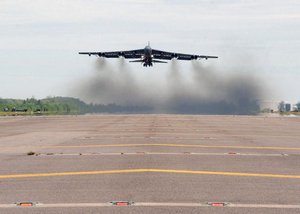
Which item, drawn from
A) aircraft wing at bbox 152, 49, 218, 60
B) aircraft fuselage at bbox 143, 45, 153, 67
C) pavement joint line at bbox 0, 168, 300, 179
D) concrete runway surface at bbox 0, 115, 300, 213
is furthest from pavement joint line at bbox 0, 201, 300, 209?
aircraft wing at bbox 152, 49, 218, 60

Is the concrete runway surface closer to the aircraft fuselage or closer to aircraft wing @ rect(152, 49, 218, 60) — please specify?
the aircraft fuselage

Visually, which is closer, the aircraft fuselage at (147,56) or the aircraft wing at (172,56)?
the aircraft fuselage at (147,56)

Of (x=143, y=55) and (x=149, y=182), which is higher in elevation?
(x=143, y=55)

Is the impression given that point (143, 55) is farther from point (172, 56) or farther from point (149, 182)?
point (149, 182)

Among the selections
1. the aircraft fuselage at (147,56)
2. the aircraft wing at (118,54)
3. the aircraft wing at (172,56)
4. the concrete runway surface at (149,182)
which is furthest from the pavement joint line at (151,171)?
the aircraft wing at (172,56)

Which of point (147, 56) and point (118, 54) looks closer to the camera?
point (147, 56)

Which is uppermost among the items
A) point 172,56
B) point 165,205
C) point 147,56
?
point 172,56

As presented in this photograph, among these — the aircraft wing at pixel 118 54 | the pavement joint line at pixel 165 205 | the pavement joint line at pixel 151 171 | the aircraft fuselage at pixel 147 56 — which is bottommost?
the pavement joint line at pixel 165 205

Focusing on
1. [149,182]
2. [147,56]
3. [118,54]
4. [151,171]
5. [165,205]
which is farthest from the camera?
[118,54]

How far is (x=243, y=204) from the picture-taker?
38.9 feet

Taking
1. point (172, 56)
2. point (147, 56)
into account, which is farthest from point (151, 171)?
point (172, 56)

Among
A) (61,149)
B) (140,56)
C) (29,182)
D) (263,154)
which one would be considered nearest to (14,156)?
(61,149)

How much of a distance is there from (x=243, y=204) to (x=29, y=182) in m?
6.30

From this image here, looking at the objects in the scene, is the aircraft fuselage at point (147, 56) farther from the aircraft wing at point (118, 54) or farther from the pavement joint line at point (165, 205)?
the pavement joint line at point (165, 205)
